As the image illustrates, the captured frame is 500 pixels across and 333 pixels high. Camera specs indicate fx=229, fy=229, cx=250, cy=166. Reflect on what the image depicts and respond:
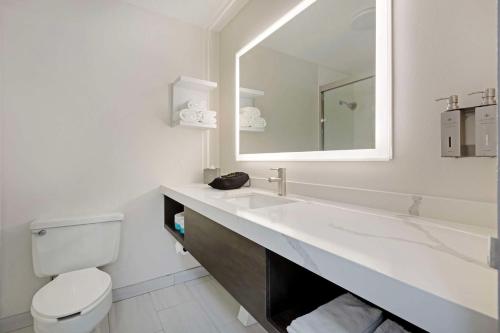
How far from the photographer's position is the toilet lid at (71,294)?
1.08 meters

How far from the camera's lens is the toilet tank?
4.56ft

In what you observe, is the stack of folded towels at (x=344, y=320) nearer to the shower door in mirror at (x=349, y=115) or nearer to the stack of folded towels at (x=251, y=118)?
the shower door in mirror at (x=349, y=115)

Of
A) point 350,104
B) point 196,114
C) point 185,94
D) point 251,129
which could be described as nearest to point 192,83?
point 185,94

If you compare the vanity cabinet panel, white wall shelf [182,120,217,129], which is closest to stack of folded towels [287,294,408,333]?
the vanity cabinet panel

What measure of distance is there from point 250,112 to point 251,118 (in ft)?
0.17

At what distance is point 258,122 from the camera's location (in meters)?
1.78

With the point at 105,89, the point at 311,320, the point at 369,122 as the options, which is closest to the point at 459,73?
the point at 369,122

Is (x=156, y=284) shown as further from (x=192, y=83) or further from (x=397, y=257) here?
(x=397, y=257)

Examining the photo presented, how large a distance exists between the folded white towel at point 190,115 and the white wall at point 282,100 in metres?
0.39

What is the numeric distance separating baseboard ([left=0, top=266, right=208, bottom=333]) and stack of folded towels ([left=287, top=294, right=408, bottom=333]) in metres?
1.59

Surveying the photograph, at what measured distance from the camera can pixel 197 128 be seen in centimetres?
204

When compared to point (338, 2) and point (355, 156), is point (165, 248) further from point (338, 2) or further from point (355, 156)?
point (338, 2)

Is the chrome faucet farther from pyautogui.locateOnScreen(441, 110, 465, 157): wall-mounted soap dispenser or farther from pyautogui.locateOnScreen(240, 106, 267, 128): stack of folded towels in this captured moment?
pyautogui.locateOnScreen(441, 110, 465, 157): wall-mounted soap dispenser

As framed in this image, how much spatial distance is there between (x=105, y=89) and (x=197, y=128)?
0.73 meters
